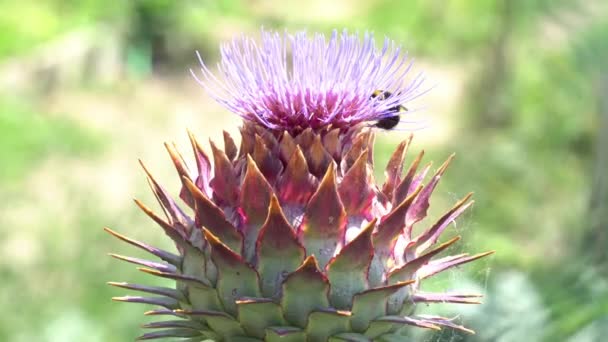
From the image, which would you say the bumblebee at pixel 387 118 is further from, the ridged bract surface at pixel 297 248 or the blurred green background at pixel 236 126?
the blurred green background at pixel 236 126

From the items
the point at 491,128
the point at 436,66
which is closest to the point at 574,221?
the point at 491,128

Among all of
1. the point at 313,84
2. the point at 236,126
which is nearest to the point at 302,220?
the point at 313,84

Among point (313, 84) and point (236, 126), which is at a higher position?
point (236, 126)

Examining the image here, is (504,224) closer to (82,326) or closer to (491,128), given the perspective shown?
(491,128)

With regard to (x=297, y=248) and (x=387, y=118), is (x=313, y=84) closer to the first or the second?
(x=387, y=118)

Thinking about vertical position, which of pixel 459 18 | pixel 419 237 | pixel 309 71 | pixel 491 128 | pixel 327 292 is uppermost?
pixel 459 18

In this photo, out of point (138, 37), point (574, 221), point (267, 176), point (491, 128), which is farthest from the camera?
point (138, 37)

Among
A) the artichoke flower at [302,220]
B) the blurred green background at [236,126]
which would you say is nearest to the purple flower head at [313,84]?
the artichoke flower at [302,220]
